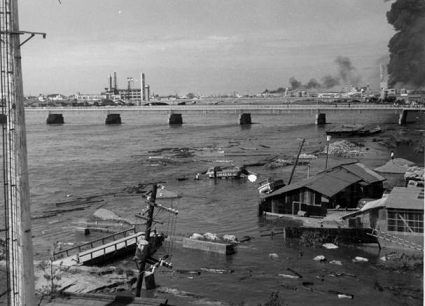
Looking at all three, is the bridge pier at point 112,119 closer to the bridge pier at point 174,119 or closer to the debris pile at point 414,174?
the bridge pier at point 174,119

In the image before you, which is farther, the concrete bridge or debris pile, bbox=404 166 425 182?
the concrete bridge

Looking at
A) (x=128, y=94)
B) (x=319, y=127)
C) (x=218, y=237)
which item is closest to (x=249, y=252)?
(x=218, y=237)

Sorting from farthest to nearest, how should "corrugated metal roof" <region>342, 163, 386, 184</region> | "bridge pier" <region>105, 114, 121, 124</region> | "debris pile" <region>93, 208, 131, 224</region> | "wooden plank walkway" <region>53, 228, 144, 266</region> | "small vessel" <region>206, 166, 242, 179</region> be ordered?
"bridge pier" <region>105, 114, 121, 124</region> < "small vessel" <region>206, 166, 242, 179</region> < "corrugated metal roof" <region>342, 163, 386, 184</region> < "debris pile" <region>93, 208, 131, 224</region> < "wooden plank walkway" <region>53, 228, 144, 266</region>

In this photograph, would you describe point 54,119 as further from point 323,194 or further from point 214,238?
point 214,238

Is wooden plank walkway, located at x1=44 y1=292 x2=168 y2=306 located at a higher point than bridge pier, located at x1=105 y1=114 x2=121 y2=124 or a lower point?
higher

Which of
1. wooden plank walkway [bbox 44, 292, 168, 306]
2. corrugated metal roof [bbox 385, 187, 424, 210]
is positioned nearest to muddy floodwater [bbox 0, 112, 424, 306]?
corrugated metal roof [bbox 385, 187, 424, 210]

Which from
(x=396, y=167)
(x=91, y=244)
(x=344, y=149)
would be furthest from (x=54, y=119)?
(x=91, y=244)

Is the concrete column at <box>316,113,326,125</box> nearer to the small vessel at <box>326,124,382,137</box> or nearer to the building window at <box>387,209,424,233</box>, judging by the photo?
the small vessel at <box>326,124,382,137</box>
